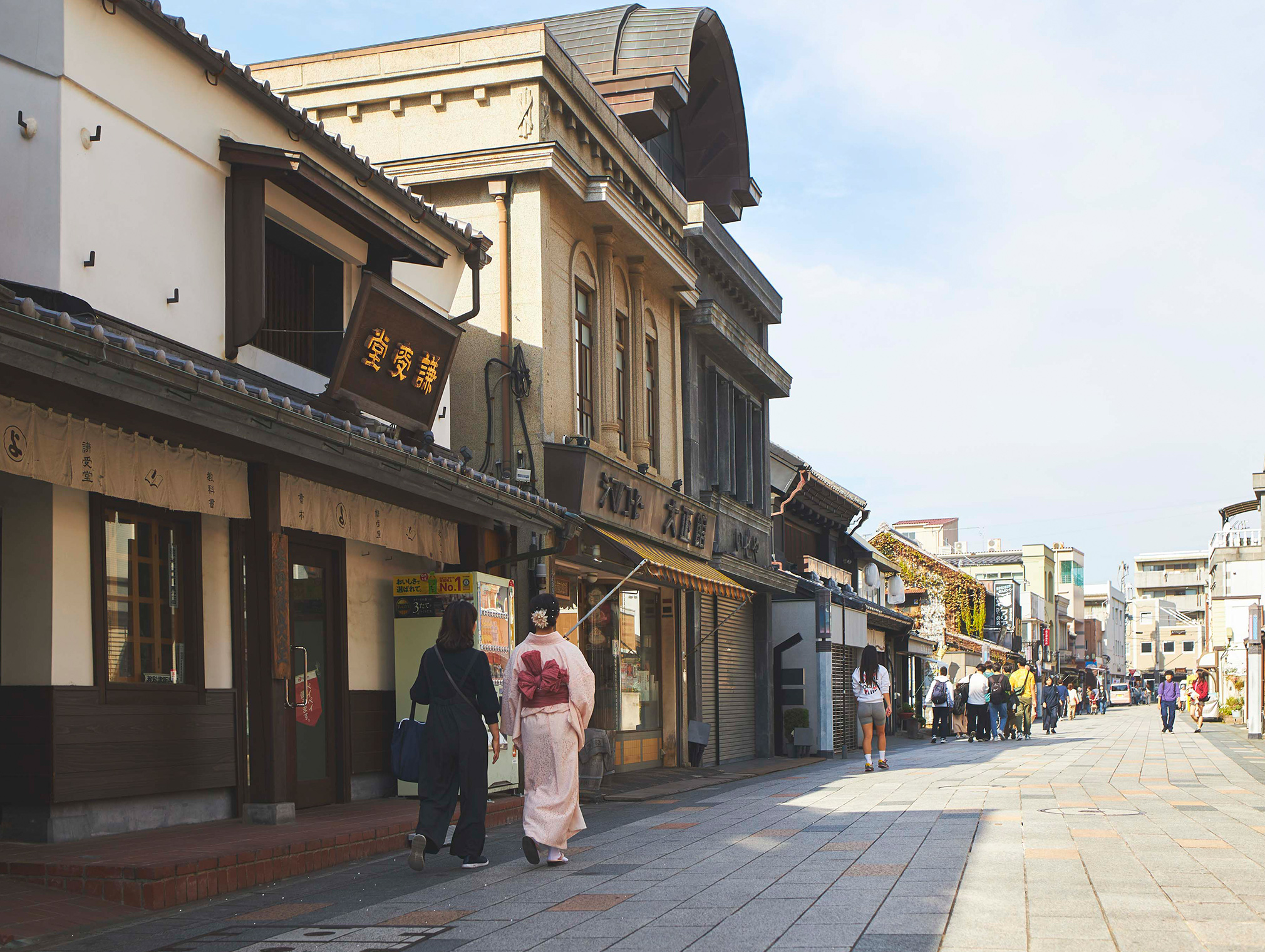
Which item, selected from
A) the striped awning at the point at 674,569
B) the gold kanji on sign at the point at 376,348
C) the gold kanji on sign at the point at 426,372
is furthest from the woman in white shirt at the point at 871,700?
the gold kanji on sign at the point at 376,348

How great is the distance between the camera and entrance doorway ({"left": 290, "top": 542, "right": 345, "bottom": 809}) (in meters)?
Result: 12.4

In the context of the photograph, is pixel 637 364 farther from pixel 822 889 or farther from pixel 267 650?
pixel 822 889

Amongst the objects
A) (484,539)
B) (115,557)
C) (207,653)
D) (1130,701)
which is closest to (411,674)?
(484,539)

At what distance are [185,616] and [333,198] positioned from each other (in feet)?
13.2

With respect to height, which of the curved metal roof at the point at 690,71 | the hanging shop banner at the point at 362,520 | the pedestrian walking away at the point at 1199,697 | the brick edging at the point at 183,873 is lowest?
the pedestrian walking away at the point at 1199,697

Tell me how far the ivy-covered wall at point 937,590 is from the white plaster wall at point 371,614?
34937mm

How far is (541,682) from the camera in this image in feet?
32.2

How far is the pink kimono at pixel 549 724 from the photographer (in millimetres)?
9508

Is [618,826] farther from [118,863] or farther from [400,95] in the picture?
[400,95]

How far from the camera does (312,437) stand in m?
9.73

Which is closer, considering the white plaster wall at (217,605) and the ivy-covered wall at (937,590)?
the white plaster wall at (217,605)

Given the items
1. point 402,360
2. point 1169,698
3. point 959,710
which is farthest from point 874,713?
point 1169,698

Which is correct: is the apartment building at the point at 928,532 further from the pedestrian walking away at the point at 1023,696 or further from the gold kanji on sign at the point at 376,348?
the gold kanji on sign at the point at 376,348

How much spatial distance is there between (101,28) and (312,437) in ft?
10.8
